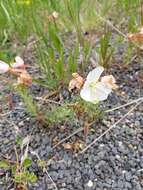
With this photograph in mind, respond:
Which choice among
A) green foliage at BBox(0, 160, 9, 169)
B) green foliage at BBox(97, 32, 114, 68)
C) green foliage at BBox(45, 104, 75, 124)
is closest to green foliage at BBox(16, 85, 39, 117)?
green foliage at BBox(45, 104, 75, 124)

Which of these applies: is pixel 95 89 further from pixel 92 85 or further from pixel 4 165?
pixel 4 165

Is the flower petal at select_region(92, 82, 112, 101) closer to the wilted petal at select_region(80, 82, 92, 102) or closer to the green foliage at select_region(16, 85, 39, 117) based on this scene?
the wilted petal at select_region(80, 82, 92, 102)

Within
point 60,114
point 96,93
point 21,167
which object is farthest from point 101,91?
point 21,167

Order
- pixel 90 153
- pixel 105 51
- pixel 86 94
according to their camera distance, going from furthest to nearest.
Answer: pixel 105 51, pixel 90 153, pixel 86 94

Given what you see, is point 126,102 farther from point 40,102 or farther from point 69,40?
point 69,40

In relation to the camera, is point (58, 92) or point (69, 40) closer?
point (58, 92)

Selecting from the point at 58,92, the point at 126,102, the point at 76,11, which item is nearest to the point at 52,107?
the point at 58,92

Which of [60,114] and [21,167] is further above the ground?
[60,114]
